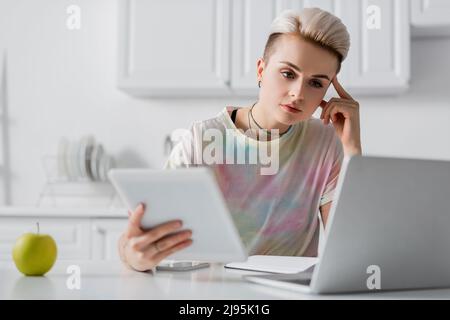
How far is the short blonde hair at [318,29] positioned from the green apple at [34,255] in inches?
32.0

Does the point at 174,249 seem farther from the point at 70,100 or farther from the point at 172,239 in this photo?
the point at 70,100

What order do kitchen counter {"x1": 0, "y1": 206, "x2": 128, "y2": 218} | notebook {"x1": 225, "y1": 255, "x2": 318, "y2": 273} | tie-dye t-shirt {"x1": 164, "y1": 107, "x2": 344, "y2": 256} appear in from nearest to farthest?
notebook {"x1": 225, "y1": 255, "x2": 318, "y2": 273}
tie-dye t-shirt {"x1": 164, "y1": 107, "x2": 344, "y2": 256}
kitchen counter {"x1": 0, "y1": 206, "x2": 128, "y2": 218}

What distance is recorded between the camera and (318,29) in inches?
60.0

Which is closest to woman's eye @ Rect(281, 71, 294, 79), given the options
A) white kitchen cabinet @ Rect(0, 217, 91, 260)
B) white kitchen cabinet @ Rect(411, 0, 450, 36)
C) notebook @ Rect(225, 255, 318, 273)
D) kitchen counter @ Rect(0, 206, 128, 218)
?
notebook @ Rect(225, 255, 318, 273)

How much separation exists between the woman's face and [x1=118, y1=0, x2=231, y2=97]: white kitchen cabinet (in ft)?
4.43

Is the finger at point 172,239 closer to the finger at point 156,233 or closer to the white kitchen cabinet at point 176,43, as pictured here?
the finger at point 156,233

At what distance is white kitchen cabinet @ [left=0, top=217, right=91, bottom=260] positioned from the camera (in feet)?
8.75

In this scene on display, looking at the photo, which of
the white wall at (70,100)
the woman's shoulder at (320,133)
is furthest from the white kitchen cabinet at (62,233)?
the woman's shoulder at (320,133)

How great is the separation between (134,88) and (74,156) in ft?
1.58

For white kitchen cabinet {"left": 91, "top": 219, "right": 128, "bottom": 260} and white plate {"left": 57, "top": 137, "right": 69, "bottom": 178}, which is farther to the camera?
white plate {"left": 57, "top": 137, "right": 69, "bottom": 178}

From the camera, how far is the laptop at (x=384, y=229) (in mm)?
817

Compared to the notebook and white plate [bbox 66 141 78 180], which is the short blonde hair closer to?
the notebook

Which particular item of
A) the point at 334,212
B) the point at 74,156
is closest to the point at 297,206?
the point at 334,212

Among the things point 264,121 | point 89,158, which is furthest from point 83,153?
point 264,121
